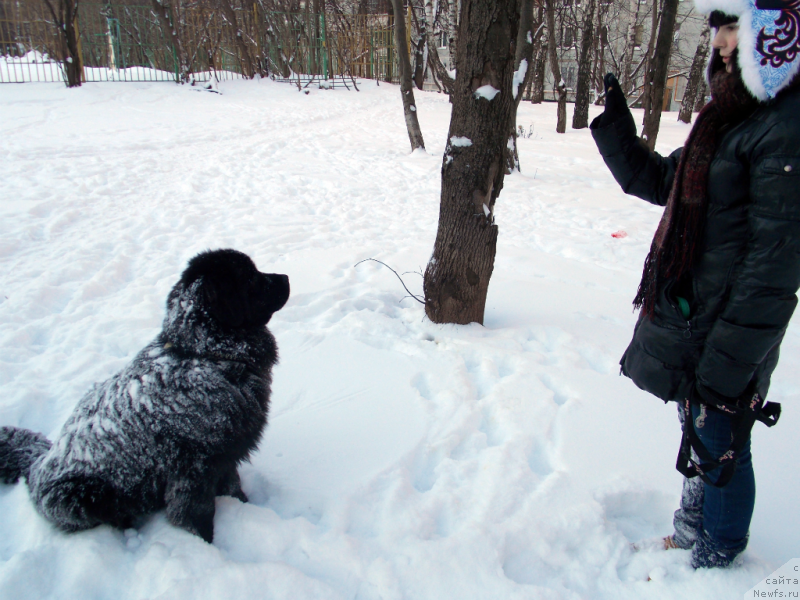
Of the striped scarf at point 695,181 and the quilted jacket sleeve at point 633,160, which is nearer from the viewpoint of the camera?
the striped scarf at point 695,181

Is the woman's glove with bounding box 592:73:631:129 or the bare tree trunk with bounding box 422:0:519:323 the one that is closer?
the woman's glove with bounding box 592:73:631:129

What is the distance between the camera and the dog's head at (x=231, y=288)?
1.97m

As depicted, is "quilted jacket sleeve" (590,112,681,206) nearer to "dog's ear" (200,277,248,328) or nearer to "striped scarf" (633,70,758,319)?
"striped scarf" (633,70,758,319)

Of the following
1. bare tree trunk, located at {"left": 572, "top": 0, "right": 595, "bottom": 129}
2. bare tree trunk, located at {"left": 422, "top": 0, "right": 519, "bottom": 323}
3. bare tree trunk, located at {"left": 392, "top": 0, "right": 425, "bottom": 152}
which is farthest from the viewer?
bare tree trunk, located at {"left": 572, "top": 0, "right": 595, "bottom": 129}

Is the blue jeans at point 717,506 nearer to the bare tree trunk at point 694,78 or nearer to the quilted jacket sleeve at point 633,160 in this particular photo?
the quilted jacket sleeve at point 633,160

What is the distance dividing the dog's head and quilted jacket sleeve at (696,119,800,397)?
169cm

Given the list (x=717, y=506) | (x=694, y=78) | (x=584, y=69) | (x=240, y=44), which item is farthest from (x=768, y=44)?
(x=240, y=44)

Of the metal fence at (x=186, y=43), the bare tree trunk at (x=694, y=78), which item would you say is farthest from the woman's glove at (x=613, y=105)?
the metal fence at (x=186, y=43)

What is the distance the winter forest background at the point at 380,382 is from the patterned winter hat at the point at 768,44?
5.46 feet

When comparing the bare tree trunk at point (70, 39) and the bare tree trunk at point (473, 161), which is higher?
the bare tree trunk at point (70, 39)

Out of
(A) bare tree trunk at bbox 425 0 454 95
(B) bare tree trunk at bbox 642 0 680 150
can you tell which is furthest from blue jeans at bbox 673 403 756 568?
(A) bare tree trunk at bbox 425 0 454 95

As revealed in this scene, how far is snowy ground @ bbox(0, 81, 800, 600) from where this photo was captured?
5.99 ft

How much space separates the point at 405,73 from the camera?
9547mm

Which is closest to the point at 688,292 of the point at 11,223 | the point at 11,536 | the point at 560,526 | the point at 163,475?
the point at 560,526
